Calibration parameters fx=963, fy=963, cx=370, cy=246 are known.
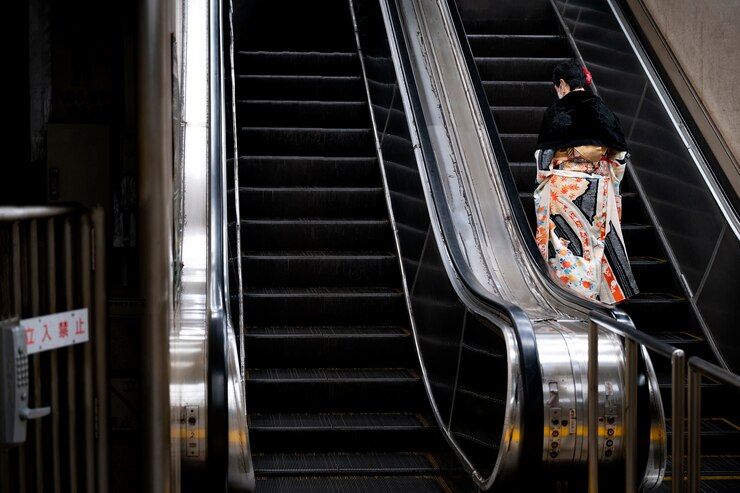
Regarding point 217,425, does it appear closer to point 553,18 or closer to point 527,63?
point 527,63

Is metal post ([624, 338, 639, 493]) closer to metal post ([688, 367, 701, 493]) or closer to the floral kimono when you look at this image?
metal post ([688, 367, 701, 493])

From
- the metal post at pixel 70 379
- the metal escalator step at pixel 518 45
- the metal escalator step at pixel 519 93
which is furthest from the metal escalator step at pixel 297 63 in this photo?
the metal post at pixel 70 379

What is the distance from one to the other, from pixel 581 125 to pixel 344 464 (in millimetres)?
2126

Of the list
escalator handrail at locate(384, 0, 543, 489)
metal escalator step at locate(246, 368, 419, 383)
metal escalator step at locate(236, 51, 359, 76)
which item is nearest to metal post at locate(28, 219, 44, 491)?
escalator handrail at locate(384, 0, 543, 489)

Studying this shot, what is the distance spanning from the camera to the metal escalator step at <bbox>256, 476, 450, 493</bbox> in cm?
413

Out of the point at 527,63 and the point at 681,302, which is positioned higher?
the point at 527,63

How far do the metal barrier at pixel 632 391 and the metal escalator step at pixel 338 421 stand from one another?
125cm

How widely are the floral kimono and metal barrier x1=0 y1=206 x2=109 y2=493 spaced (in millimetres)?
3104

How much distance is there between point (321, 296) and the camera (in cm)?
528

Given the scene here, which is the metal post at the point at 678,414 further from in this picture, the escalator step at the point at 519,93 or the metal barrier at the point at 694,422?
the escalator step at the point at 519,93

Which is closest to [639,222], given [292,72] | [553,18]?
[553,18]

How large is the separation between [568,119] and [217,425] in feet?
8.44

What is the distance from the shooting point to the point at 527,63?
718cm

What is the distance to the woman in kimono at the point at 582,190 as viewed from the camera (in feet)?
16.5
